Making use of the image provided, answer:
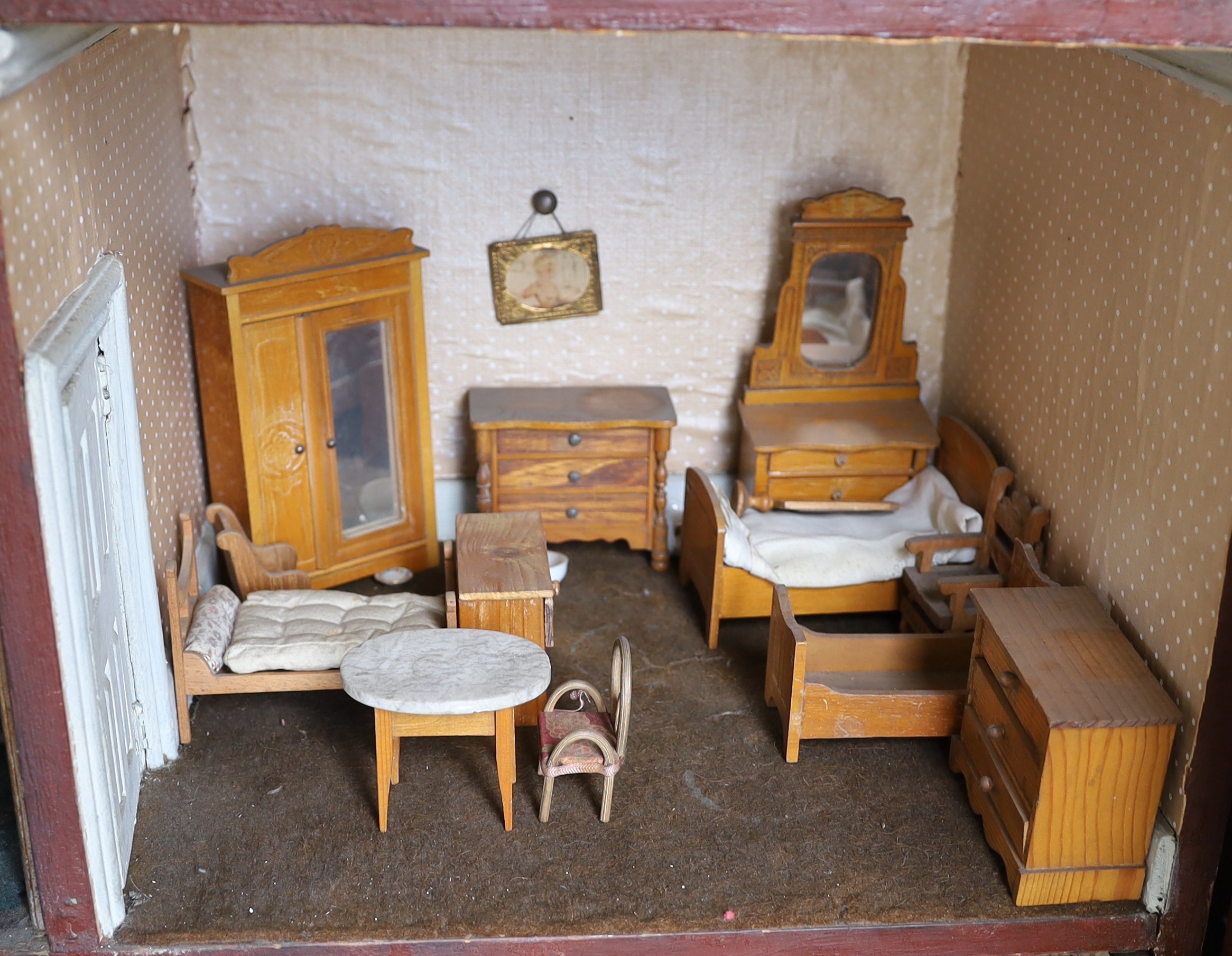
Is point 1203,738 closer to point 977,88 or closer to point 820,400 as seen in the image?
point 820,400

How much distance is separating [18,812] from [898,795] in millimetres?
3107

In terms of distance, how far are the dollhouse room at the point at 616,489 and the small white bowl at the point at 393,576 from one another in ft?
0.06

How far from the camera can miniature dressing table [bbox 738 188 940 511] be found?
6395 mm

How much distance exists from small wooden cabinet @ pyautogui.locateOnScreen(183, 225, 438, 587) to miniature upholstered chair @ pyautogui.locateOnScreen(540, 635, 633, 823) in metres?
2.00

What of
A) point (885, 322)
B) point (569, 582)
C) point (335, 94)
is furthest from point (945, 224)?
point (335, 94)

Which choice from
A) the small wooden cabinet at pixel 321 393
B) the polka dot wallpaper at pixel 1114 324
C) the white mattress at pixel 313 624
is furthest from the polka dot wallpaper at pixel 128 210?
the polka dot wallpaper at pixel 1114 324

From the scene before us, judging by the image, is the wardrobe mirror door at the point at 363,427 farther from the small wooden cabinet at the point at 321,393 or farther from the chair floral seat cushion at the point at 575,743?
the chair floral seat cushion at the point at 575,743

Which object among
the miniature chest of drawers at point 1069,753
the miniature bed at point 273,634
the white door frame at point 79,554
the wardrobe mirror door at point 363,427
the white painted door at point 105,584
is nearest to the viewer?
the white door frame at point 79,554

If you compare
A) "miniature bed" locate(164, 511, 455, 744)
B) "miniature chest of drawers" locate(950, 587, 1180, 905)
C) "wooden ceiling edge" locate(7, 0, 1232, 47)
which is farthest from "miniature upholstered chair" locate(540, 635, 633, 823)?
"wooden ceiling edge" locate(7, 0, 1232, 47)

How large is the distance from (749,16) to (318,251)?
3.27m

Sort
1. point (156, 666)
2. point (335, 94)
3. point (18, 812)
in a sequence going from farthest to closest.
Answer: point (335, 94) → point (156, 666) → point (18, 812)

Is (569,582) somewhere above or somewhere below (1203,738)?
below

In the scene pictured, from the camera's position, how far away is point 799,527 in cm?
643

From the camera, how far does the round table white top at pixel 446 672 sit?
4.48m
